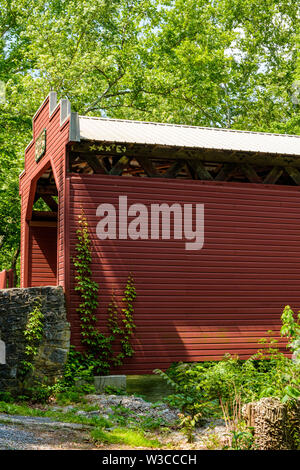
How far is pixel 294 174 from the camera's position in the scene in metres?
15.0

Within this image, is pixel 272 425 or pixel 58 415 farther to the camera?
pixel 58 415

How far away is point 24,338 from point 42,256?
6.71 metres

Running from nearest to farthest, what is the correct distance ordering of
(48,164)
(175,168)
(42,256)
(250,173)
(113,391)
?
(113,391), (175,168), (250,173), (48,164), (42,256)

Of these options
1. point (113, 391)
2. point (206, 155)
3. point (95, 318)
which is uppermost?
point (206, 155)

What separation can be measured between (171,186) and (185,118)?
19857 mm

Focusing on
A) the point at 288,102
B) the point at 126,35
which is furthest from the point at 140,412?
the point at 288,102

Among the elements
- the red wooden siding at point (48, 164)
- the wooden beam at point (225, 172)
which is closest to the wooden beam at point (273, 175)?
the wooden beam at point (225, 172)

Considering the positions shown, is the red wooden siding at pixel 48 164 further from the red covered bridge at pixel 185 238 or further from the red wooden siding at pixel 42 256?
the red wooden siding at pixel 42 256

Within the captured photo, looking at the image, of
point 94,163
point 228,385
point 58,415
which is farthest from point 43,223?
point 228,385

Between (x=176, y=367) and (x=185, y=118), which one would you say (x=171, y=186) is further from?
(x=185, y=118)

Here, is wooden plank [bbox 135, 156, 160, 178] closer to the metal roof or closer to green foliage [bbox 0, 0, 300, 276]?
the metal roof

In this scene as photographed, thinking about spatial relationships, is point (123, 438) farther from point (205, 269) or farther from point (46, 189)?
point (46, 189)

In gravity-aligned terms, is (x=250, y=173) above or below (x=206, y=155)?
below

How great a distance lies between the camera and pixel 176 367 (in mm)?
13000
